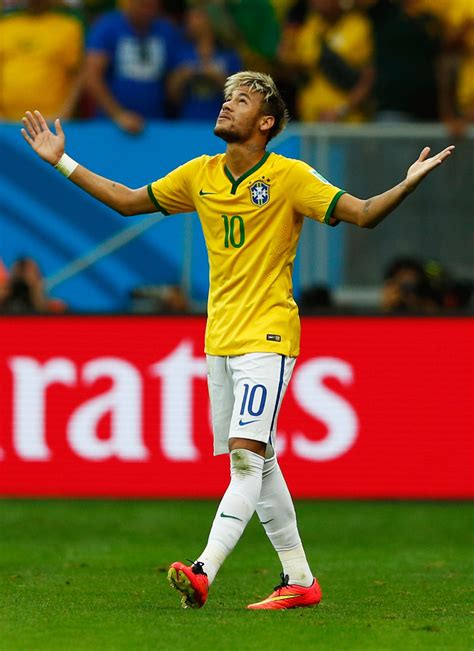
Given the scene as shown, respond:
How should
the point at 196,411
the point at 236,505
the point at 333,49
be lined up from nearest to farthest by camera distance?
the point at 236,505 → the point at 196,411 → the point at 333,49

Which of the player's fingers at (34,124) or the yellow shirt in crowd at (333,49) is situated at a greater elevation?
the yellow shirt in crowd at (333,49)

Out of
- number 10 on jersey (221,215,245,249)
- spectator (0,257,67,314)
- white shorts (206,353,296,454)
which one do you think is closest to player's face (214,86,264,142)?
number 10 on jersey (221,215,245,249)

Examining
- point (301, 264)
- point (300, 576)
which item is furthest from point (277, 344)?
point (301, 264)

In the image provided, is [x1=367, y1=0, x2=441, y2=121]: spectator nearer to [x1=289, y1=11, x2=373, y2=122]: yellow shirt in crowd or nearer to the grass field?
[x1=289, y1=11, x2=373, y2=122]: yellow shirt in crowd

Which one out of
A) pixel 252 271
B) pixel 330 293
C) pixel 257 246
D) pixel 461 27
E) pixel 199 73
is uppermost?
pixel 461 27

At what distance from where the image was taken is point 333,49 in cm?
1514

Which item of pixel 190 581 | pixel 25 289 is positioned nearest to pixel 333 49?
pixel 25 289

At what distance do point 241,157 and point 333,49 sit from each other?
7925mm

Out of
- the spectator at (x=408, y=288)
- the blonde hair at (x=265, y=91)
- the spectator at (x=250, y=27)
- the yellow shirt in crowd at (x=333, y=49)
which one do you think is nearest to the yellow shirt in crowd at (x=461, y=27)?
the yellow shirt in crowd at (x=333, y=49)

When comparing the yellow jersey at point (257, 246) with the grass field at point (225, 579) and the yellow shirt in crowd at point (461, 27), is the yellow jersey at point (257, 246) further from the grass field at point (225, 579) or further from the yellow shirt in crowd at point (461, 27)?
the yellow shirt in crowd at point (461, 27)

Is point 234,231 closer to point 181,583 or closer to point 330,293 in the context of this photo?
point 181,583

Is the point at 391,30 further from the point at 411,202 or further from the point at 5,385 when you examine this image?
the point at 5,385

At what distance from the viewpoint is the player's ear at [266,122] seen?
7512 millimetres

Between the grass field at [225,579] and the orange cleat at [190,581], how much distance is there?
101 millimetres
